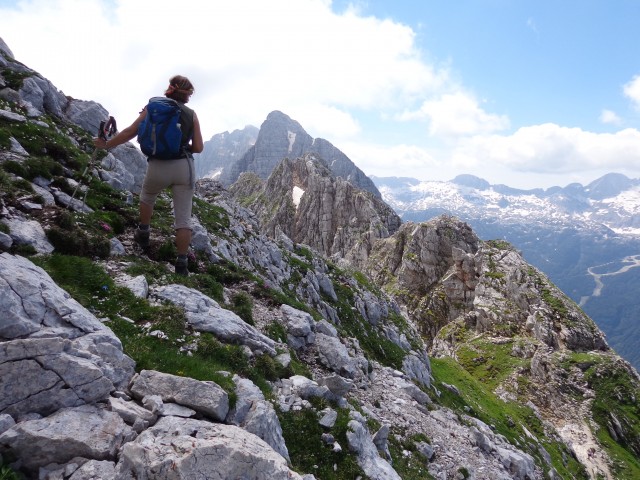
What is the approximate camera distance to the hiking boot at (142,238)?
15.6 metres

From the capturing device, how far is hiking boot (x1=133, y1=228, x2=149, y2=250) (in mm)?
15625

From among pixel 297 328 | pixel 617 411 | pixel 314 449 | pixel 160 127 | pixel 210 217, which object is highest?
pixel 160 127

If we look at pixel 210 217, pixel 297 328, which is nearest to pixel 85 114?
pixel 210 217

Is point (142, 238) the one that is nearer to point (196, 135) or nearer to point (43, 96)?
point (196, 135)

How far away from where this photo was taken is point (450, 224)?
94.9m

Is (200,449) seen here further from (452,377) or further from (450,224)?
(450,224)

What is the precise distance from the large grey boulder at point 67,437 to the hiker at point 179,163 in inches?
303

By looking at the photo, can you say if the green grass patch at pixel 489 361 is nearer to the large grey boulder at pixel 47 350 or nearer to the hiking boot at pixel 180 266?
the hiking boot at pixel 180 266

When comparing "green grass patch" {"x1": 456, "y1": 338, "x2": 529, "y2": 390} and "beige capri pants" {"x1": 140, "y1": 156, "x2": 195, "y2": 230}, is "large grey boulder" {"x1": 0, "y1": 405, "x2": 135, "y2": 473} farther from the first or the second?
"green grass patch" {"x1": 456, "y1": 338, "x2": 529, "y2": 390}

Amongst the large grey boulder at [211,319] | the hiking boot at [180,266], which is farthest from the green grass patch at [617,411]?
the hiking boot at [180,266]

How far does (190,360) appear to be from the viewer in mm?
9461

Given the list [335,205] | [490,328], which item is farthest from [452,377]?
[335,205]

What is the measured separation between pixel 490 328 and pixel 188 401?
70655mm

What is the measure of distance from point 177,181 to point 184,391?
748 centimetres
